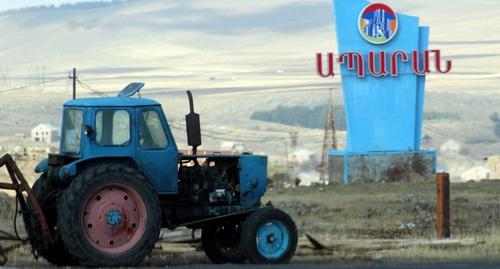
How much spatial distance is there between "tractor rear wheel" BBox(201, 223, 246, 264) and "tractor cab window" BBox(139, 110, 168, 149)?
63.7 inches

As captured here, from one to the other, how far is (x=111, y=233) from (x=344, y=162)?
35607mm

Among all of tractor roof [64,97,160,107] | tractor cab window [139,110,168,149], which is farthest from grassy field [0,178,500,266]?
tractor roof [64,97,160,107]

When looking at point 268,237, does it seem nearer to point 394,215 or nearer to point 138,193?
point 138,193

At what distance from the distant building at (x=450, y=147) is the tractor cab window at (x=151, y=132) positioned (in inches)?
5273

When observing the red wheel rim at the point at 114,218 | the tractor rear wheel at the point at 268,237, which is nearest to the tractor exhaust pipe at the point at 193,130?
the red wheel rim at the point at 114,218

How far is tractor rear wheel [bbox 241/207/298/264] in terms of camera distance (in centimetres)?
1647

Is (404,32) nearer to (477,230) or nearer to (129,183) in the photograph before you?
(477,230)

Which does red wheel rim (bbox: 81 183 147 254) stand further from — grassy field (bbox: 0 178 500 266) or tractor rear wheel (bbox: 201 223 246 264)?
tractor rear wheel (bbox: 201 223 246 264)

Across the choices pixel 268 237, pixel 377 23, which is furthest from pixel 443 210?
pixel 377 23

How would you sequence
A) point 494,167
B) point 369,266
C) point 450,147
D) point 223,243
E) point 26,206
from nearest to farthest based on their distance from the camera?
1. point 369,266
2. point 26,206
3. point 223,243
4. point 494,167
5. point 450,147

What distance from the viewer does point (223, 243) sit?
17391 millimetres

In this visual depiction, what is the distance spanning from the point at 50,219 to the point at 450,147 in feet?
457

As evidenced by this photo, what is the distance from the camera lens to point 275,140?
168m

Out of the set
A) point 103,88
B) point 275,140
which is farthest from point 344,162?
point 103,88
